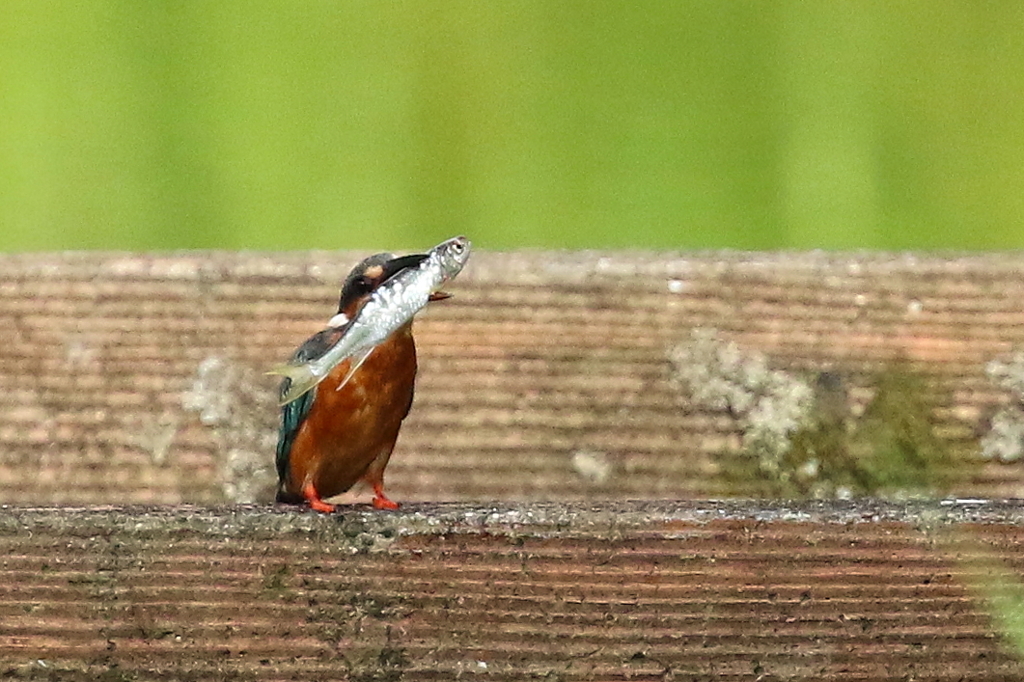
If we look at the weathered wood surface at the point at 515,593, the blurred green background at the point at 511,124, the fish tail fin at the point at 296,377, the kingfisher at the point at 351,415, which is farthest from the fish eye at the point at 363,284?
the blurred green background at the point at 511,124

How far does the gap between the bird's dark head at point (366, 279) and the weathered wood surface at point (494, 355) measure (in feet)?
0.66

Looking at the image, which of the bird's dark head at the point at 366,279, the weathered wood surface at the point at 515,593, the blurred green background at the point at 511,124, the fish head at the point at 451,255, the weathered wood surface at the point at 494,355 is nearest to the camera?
the weathered wood surface at the point at 515,593

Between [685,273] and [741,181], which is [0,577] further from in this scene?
[741,181]

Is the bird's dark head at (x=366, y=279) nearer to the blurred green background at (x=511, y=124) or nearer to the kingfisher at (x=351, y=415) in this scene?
the kingfisher at (x=351, y=415)

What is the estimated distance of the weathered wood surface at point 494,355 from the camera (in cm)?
113

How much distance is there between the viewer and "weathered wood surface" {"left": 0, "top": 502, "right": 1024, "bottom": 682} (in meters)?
0.65

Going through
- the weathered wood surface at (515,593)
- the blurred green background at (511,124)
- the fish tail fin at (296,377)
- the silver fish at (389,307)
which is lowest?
the weathered wood surface at (515,593)

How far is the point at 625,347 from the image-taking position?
3.93ft

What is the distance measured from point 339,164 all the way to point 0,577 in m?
0.94

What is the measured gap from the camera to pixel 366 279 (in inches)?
38.2

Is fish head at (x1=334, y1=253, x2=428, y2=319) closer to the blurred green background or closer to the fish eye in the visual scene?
the fish eye

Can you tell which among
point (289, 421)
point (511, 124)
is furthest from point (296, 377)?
point (511, 124)

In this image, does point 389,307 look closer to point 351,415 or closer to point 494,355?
point 351,415

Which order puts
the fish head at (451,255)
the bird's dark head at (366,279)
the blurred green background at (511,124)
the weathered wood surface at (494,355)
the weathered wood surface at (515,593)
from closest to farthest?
1. the weathered wood surface at (515,593)
2. the fish head at (451,255)
3. the bird's dark head at (366,279)
4. the weathered wood surface at (494,355)
5. the blurred green background at (511,124)
